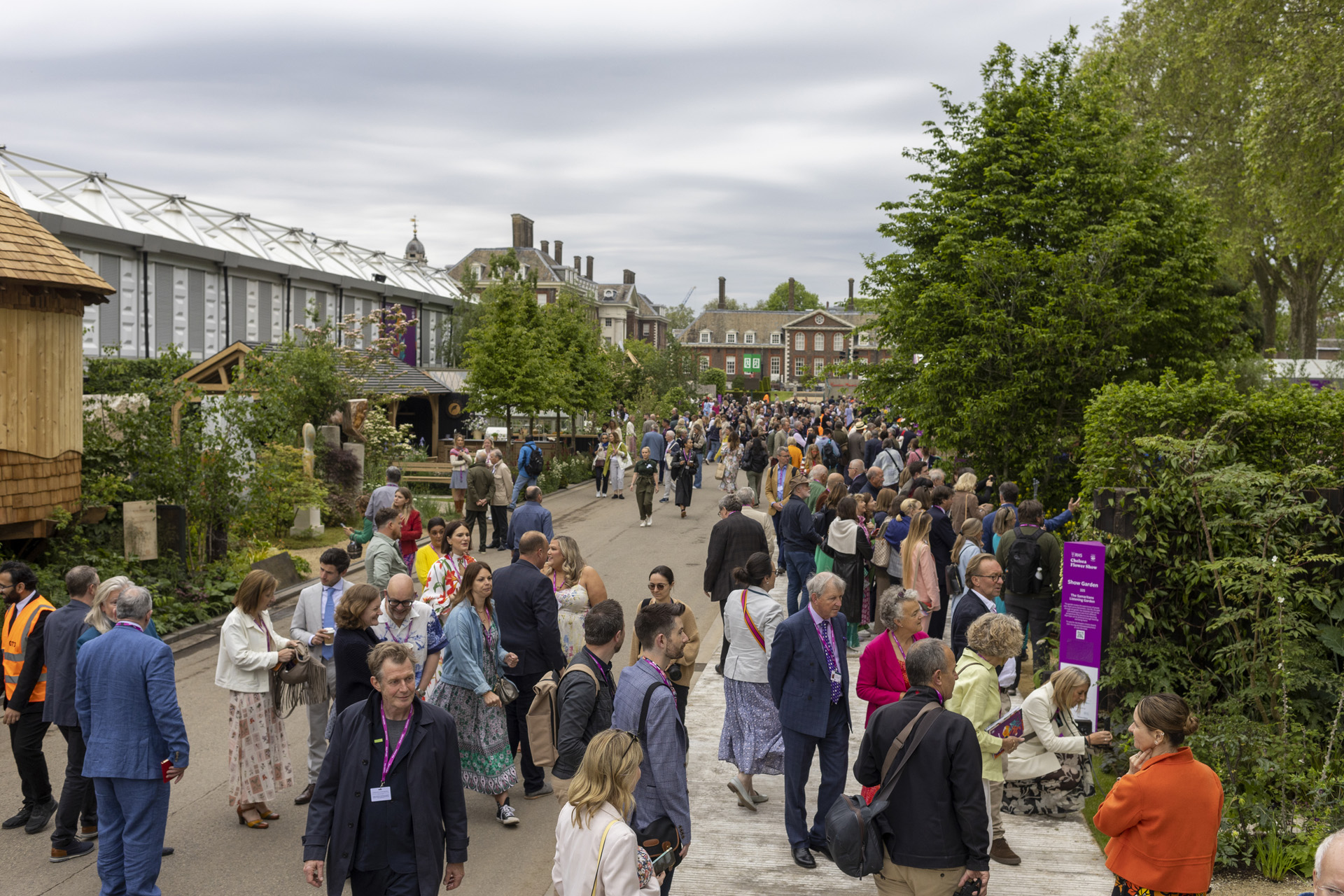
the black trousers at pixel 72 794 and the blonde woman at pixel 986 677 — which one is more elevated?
the blonde woman at pixel 986 677

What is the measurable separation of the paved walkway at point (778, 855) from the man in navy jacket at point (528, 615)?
4.81 ft

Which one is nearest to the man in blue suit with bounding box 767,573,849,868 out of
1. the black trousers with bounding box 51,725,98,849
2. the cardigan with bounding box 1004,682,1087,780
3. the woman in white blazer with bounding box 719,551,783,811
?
the woman in white blazer with bounding box 719,551,783,811

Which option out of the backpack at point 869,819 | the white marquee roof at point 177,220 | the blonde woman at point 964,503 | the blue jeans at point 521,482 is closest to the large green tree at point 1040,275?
the blonde woman at point 964,503

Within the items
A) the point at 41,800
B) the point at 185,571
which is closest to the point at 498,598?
the point at 41,800

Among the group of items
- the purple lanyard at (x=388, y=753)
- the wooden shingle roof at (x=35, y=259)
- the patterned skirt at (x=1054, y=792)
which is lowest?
the patterned skirt at (x=1054, y=792)

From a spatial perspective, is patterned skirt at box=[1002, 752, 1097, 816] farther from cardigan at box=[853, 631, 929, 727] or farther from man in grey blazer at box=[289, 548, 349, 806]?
man in grey blazer at box=[289, 548, 349, 806]

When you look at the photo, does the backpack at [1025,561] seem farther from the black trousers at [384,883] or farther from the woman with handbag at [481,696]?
the black trousers at [384,883]

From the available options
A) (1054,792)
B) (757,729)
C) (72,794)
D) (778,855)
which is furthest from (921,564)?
(72,794)

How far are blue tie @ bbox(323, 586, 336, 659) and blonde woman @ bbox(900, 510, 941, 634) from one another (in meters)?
5.54

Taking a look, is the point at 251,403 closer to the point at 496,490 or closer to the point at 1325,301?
the point at 496,490

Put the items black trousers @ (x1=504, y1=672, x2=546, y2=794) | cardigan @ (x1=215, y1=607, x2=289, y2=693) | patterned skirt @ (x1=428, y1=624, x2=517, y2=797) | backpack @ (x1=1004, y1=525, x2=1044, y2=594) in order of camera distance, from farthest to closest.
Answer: backpack @ (x1=1004, y1=525, x2=1044, y2=594) → black trousers @ (x1=504, y1=672, x2=546, y2=794) → patterned skirt @ (x1=428, y1=624, x2=517, y2=797) → cardigan @ (x1=215, y1=607, x2=289, y2=693)

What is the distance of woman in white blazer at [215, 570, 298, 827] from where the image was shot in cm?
656

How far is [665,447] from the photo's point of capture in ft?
80.8

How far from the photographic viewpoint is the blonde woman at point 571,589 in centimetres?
751
